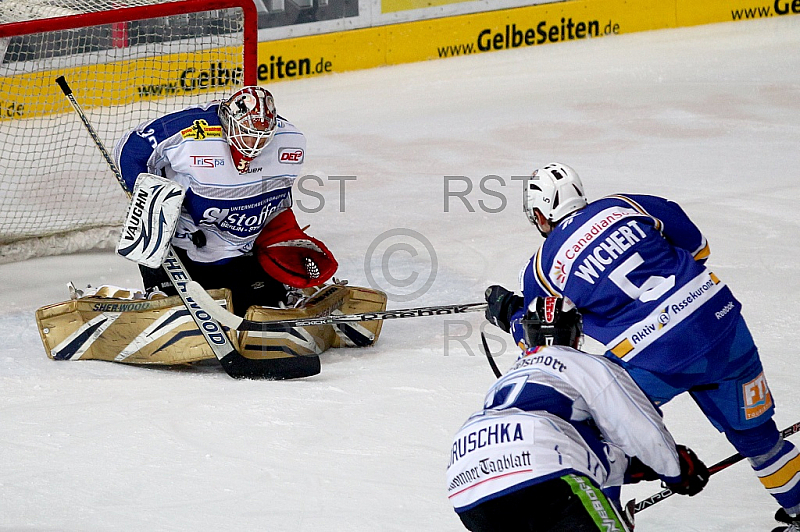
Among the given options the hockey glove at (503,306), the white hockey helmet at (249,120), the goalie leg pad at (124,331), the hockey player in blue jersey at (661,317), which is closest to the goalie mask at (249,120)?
the white hockey helmet at (249,120)

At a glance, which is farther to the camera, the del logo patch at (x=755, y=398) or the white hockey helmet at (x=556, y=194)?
the white hockey helmet at (x=556, y=194)

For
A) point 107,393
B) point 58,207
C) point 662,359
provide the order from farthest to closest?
point 58,207 < point 107,393 < point 662,359

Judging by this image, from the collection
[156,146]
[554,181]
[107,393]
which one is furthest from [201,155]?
[554,181]

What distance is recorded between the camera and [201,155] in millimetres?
3635

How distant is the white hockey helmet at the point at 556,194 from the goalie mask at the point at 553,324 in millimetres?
349

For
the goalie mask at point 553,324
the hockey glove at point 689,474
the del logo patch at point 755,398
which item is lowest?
the hockey glove at point 689,474

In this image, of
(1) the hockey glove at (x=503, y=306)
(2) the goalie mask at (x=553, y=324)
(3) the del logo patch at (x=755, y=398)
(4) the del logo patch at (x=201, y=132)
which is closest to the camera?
(2) the goalie mask at (x=553, y=324)

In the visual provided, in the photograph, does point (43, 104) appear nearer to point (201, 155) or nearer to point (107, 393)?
point (201, 155)

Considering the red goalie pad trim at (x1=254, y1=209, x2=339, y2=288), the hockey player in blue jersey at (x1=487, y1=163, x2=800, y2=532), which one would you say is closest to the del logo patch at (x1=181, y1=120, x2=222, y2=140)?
the red goalie pad trim at (x1=254, y1=209, x2=339, y2=288)

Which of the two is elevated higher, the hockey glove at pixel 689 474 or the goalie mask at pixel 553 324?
the goalie mask at pixel 553 324

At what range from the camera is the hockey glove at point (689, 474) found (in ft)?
6.70

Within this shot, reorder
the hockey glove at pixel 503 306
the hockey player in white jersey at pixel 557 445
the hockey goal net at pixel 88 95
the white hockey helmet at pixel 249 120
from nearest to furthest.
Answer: the hockey player in white jersey at pixel 557 445, the hockey glove at pixel 503 306, the white hockey helmet at pixel 249 120, the hockey goal net at pixel 88 95

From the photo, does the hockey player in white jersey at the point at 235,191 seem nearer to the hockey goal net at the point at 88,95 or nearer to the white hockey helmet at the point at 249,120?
the white hockey helmet at the point at 249,120

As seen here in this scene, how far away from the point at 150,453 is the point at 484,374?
3.65 feet
